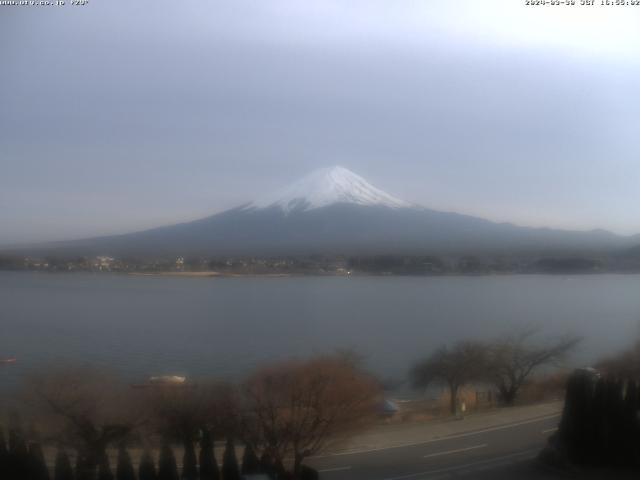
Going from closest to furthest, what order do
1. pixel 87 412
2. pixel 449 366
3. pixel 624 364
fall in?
pixel 87 412 → pixel 449 366 → pixel 624 364

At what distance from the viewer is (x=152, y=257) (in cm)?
270

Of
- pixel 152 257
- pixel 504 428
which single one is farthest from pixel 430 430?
pixel 152 257

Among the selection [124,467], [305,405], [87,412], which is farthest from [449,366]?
[87,412]

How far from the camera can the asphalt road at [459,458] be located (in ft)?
8.27

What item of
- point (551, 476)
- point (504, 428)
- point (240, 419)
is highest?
point (240, 419)

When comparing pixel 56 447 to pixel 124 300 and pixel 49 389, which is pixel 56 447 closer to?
pixel 49 389

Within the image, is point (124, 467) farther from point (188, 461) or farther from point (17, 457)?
point (17, 457)

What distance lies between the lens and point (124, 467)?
2.39 meters

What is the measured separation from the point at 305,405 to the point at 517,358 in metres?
1.05

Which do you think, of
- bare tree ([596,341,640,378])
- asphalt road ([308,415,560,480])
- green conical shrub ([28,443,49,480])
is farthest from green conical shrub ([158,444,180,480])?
bare tree ([596,341,640,378])

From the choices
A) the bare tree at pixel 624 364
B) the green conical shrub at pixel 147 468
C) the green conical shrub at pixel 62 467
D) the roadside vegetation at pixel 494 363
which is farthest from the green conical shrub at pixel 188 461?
the bare tree at pixel 624 364

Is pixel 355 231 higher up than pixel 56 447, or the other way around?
pixel 355 231

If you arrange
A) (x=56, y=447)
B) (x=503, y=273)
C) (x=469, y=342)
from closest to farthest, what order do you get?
(x=56, y=447), (x=469, y=342), (x=503, y=273)

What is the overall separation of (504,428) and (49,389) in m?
2.12
